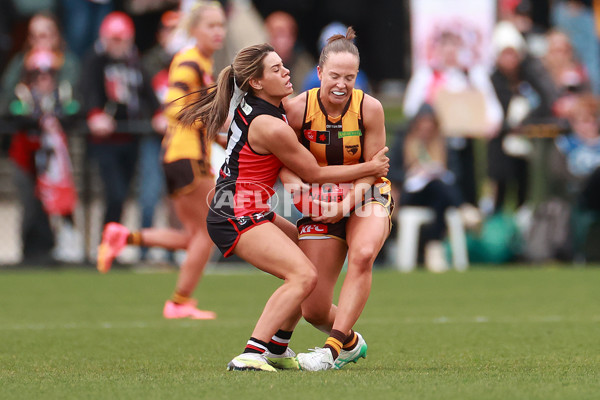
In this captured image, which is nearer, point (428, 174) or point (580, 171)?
point (428, 174)

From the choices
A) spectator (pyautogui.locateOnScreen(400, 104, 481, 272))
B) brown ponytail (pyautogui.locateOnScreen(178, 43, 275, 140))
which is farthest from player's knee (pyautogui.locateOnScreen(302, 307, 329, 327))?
spectator (pyautogui.locateOnScreen(400, 104, 481, 272))

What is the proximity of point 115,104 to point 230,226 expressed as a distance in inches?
294

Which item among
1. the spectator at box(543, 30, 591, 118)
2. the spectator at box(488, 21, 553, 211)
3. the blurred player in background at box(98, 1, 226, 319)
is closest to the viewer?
the blurred player in background at box(98, 1, 226, 319)

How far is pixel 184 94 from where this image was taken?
893 centimetres

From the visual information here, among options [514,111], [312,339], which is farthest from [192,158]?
[514,111]

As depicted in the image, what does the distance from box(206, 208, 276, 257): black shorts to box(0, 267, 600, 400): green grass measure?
26.0 inches

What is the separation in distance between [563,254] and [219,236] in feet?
25.8

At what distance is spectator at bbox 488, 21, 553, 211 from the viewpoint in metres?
13.9

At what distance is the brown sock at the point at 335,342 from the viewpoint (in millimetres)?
6062

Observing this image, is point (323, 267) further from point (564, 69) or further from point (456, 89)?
point (564, 69)

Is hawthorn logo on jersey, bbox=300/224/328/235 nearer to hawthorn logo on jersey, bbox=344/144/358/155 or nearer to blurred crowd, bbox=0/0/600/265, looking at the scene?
hawthorn logo on jersey, bbox=344/144/358/155

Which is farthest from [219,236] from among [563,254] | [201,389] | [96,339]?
[563,254]

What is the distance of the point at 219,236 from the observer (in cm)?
619

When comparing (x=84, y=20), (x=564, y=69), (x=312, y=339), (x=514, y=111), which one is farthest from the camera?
(x=84, y=20)
